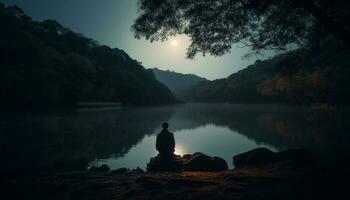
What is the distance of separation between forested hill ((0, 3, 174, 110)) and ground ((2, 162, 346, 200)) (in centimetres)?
5301

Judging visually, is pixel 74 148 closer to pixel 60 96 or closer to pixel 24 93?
pixel 24 93

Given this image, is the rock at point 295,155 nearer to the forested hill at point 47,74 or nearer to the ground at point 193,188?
the ground at point 193,188

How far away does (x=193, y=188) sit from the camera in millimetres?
10273

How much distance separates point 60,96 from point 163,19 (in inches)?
2691

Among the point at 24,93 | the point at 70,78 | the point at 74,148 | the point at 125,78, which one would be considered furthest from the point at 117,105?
the point at 74,148

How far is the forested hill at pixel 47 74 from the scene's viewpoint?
213 ft

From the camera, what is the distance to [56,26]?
5192 inches

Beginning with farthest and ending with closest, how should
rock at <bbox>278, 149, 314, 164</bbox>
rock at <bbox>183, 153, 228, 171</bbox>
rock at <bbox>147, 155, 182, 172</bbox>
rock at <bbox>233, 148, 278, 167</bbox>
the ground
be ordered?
rock at <bbox>233, 148, 278, 167</bbox>
rock at <bbox>183, 153, 228, 171</bbox>
rock at <bbox>278, 149, 314, 164</bbox>
rock at <bbox>147, 155, 182, 172</bbox>
the ground

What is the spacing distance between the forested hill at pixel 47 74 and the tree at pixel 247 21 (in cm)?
5040

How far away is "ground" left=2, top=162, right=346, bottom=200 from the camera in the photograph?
9413 millimetres

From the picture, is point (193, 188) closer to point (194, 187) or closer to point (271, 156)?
point (194, 187)

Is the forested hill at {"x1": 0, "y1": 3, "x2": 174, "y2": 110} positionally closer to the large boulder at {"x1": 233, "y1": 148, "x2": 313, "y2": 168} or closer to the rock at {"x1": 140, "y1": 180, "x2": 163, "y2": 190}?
the large boulder at {"x1": 233, "y1": 148, "x2": 313, "y2": 168}

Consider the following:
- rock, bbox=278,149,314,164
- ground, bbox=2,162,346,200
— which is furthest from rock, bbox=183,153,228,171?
ground, bbox=2,162,346,200

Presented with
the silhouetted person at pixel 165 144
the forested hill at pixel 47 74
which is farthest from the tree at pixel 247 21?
the forested hill at pixel 47 74
